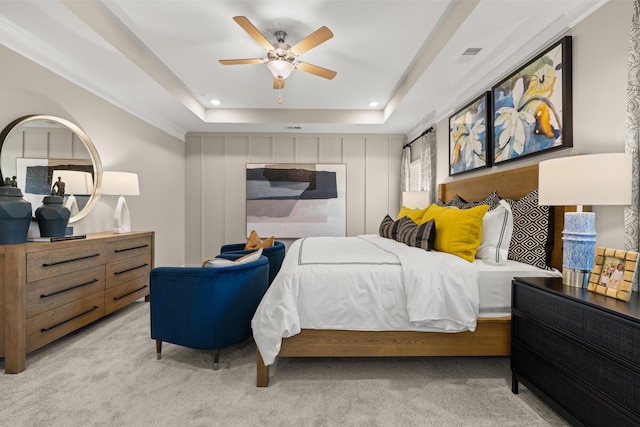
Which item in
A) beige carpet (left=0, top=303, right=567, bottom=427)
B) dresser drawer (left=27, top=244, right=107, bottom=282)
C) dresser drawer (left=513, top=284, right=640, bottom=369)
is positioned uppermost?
dresser drawer (left=27, top=244, right=107, bottom=282)

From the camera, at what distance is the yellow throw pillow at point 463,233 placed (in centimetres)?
217

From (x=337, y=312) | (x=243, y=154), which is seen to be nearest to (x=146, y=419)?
(x=337, y=312)

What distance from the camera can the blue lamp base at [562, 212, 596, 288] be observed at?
1521 millimetres

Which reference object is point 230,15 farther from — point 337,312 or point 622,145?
point 622,145

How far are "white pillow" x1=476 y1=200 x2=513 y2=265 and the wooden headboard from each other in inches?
11.0

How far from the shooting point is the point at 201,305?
199cm

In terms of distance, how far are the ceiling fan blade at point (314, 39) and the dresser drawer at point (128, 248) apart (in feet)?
8.45

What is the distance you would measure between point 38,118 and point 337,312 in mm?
3097

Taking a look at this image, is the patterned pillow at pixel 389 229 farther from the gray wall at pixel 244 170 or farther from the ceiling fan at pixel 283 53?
the gray wall at pixel 244 170

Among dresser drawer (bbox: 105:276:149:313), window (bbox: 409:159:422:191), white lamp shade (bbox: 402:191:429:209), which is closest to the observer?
dresser drawer (bbox: 105:276:149:313)

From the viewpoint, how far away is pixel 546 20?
2.12m

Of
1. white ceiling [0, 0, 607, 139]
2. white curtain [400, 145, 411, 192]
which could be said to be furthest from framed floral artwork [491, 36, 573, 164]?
white curtain [400, 145, 411, 192]

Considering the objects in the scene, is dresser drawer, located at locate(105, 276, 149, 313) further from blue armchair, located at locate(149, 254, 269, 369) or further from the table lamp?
blue armchair, located at locate(149, 254, 269, 369)

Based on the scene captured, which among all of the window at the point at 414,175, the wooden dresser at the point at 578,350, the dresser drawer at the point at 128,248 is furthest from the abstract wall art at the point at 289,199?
the wooden dresser at the point at 578,350
